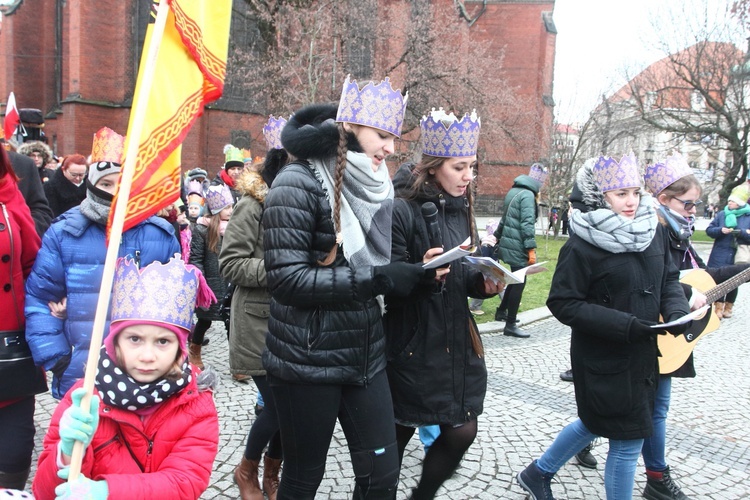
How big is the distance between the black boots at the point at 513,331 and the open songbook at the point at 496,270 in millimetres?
5076

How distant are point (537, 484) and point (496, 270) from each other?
1485 mm

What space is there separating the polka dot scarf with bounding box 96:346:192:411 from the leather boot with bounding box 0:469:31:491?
3.40 ft

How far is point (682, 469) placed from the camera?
404cm

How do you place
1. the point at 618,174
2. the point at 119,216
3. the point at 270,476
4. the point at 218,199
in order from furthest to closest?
the point at 218,199, the point at 270,476, the point at 618,174, the point at 119,216

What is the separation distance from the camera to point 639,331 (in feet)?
9.60

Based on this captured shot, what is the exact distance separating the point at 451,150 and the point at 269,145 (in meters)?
2.12

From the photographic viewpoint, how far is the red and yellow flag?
1.85 metres

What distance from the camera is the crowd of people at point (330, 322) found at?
2.15 metres

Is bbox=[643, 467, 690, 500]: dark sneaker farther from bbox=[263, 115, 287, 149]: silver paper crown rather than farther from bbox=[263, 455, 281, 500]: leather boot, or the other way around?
bbox=[263, 115, 287, 149]: silver paper crown

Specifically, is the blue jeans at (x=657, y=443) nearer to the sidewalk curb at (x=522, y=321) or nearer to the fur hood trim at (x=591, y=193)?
the fur hood trim at (x=591, y=193)

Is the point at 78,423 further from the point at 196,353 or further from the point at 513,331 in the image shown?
the point at 513,331

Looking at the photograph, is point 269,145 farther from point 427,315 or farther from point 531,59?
point 531,59

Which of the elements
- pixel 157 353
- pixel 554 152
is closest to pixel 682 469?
pixel 157 353

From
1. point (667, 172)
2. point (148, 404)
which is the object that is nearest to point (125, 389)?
point (148, 404)
